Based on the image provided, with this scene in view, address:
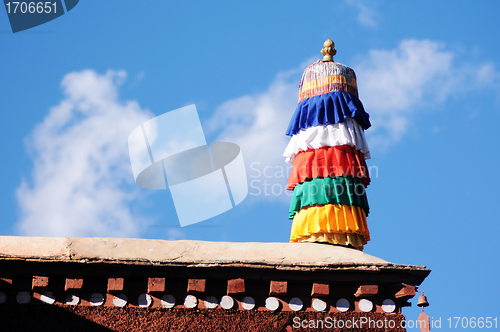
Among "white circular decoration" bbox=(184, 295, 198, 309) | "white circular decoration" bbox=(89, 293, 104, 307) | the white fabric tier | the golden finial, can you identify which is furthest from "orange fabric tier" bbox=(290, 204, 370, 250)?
"white circular decoration" bbox=(89, 293, 104, 307)

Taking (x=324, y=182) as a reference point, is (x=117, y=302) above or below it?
below

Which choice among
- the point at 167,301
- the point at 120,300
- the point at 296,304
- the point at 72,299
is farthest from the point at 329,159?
the point at 72,299

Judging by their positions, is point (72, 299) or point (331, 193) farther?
point (331, 193)

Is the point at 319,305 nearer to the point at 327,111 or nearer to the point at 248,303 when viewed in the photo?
the point at 248,303

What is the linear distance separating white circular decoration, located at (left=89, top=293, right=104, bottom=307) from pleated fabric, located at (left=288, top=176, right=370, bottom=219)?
4.89 meters

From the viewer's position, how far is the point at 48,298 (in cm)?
861

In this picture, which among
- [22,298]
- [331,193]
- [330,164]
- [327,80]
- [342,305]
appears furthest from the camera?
[327,80]

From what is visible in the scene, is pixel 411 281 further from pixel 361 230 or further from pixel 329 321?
pixel 361 230

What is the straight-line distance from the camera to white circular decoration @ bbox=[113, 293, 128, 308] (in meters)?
8.71

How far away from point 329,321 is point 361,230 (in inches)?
123

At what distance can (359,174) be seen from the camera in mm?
12328

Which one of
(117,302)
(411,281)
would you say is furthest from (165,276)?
(411,281)

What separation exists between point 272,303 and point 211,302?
2.97 ft

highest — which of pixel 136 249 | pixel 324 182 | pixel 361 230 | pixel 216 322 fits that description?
pixel 324 182
